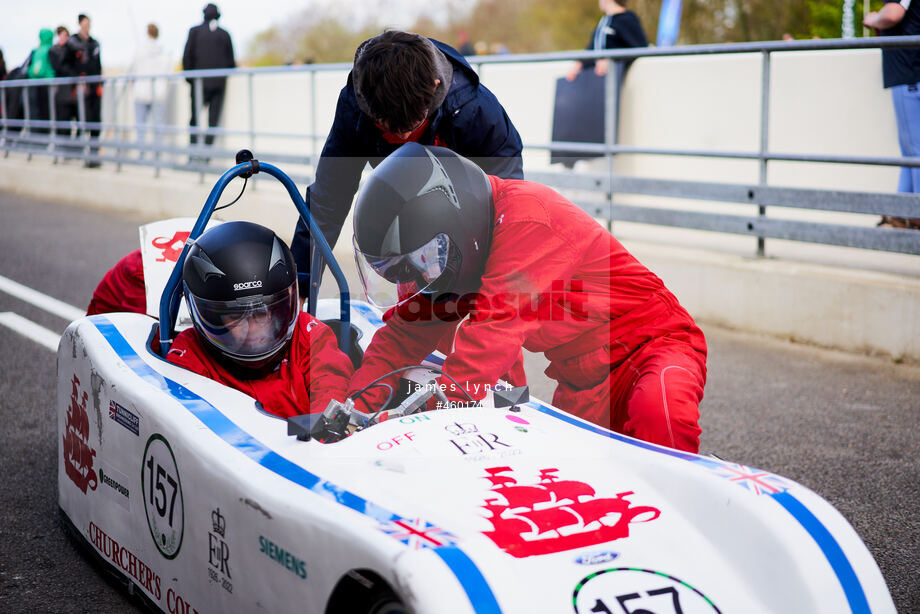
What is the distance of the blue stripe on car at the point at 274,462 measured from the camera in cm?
206

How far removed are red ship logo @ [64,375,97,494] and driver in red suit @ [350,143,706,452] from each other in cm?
88

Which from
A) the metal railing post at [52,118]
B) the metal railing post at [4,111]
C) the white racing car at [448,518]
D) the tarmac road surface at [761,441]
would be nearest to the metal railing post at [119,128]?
the metal railing post at [52,118]

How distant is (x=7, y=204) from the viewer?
563 inches

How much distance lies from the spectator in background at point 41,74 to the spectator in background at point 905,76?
1408 cm

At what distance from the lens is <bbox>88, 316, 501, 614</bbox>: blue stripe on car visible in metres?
2.06

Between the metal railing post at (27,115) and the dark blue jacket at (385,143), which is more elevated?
the metal railing post at (27,115)

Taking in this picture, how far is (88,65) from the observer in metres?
15.8

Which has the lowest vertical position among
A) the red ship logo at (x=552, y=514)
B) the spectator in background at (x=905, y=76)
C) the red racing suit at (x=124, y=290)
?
the red ship logo at (x=552, y=514)

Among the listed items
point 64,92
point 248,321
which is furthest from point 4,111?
point 248,321

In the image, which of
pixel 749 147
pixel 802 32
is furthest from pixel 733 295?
pixel 802 32

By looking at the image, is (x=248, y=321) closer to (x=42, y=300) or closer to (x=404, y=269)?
(x=404, y=269)

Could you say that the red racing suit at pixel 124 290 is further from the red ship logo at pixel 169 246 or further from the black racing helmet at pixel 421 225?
the black racing helmet at pixel 421 225

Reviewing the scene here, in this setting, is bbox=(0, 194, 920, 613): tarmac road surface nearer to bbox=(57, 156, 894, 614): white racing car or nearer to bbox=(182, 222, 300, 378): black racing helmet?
bbox=(57, 156, 894, 614): white racing car

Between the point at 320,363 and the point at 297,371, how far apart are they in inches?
3.6
